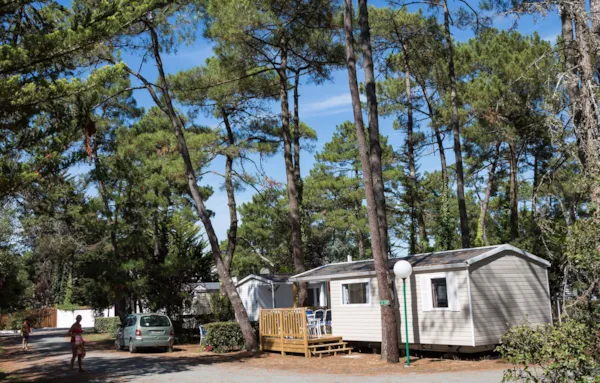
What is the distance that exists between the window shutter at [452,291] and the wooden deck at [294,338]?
3728mm

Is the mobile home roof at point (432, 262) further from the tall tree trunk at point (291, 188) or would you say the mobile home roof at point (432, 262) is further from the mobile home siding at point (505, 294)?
the tall tree trunk at point (291, 188)

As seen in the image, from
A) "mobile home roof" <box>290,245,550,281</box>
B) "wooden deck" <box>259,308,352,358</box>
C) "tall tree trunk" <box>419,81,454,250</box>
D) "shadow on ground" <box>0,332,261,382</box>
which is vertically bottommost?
"shadow on ground" <box>0,332,261,382</box>

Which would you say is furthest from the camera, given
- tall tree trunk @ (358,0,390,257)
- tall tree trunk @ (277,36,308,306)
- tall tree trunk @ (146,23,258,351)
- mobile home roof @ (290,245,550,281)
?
tall tree trunk @ (277,36,308,306)

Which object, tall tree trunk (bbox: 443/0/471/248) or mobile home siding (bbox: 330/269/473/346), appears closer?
mobile home siding (bbox: 330/269/473/346)

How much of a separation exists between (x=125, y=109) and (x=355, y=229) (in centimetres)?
1655

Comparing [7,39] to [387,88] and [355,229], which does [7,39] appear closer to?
[387,88]

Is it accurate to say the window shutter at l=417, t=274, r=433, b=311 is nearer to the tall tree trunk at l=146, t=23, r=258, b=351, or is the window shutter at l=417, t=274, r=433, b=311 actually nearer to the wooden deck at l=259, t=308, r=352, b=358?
the wooden deck at l=259, t=308, r=352, b=358

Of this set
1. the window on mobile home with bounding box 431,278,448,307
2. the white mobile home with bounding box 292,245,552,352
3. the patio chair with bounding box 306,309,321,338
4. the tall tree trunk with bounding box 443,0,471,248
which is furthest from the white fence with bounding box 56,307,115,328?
the window on mobile home with bounding box 431,278,448,307

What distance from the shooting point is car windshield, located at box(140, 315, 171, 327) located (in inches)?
747

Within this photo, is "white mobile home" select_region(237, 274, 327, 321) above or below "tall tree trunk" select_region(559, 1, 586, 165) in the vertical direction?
below

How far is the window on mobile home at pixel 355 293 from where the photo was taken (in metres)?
16.3

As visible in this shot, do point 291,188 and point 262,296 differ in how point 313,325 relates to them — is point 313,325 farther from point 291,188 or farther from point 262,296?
point 262,296

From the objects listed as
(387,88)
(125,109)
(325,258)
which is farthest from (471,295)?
(325,258)

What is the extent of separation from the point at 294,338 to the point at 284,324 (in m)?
0.54
